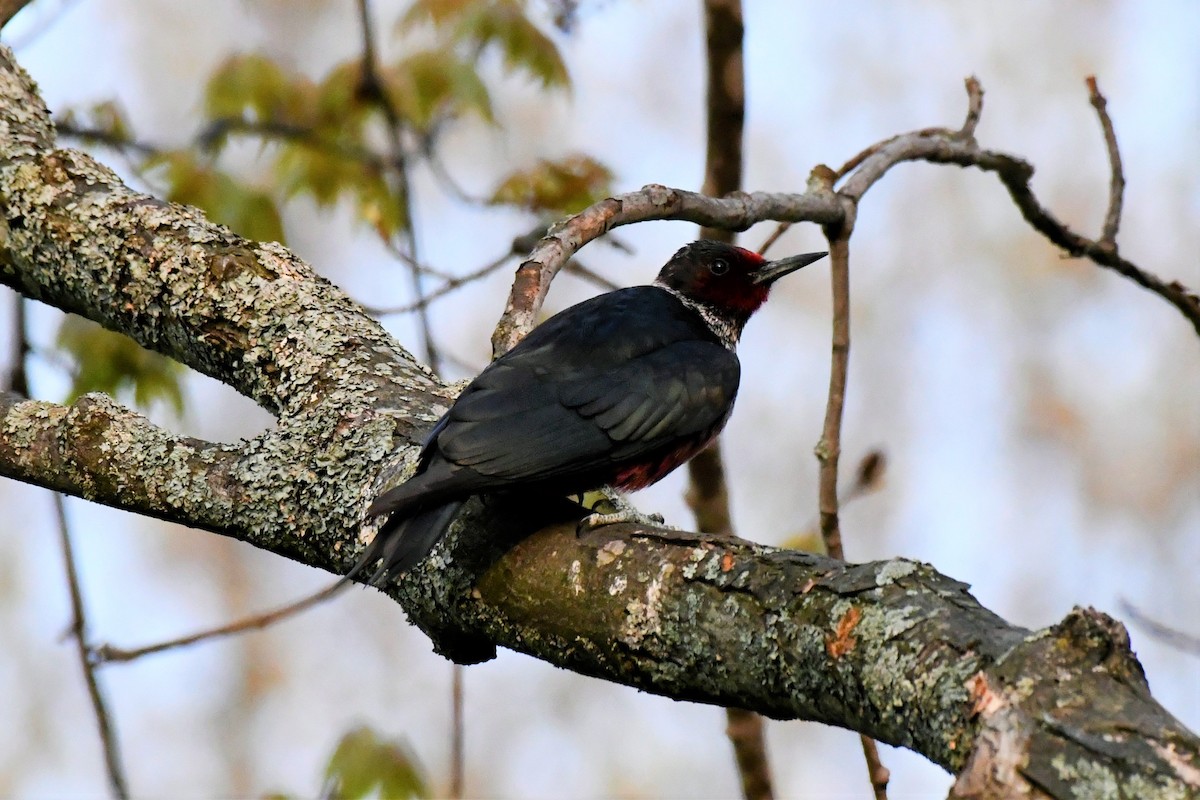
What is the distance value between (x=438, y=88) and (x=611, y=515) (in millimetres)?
3293

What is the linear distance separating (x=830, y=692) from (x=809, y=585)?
0.48ft

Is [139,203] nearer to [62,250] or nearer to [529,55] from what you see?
[62,250]

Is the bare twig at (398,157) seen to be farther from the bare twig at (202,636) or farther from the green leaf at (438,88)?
the bare twig at (202,636)

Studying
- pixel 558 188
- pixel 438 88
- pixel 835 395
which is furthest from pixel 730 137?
pixel 438 88

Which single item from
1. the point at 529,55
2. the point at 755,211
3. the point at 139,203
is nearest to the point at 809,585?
the point at 755,211

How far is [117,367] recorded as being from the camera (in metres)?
4.12

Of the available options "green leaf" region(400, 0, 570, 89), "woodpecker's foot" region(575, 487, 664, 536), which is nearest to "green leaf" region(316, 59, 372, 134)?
"green leaf" region(400, 0, 570, 89)

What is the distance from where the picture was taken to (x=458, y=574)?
206 cm

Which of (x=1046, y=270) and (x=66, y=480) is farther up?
(x=1046, y=270)

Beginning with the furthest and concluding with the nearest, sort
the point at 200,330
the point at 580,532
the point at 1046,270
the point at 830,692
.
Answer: the point at 1046,270 < the point at 200,330 < the point at 580,532 < the point at 830,692

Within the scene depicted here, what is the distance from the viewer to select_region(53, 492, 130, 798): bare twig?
343 centimetres

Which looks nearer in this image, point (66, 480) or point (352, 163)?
point (66, 480)

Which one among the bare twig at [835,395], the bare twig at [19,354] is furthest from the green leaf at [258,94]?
the bare twig at [835,395]

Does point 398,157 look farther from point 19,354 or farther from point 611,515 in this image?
point 611,515
